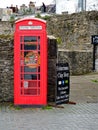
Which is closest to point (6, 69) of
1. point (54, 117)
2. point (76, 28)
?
point (54, 117)

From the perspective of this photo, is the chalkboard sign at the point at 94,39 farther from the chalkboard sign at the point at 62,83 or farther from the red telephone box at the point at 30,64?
the red telephone box at the point at 30,64

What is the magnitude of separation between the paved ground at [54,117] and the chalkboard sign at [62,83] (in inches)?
9.0

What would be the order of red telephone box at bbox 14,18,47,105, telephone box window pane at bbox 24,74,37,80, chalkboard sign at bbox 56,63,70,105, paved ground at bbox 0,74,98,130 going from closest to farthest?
paved ground at bbox 0,74,98,130 → red telephone box at bbox 14,18,47,105 → telephone box window pane at bbox 24,74,37,80 → chalkboard sign at bbox 56,63,70,105

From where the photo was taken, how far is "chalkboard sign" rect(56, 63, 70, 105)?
1073 centimetres

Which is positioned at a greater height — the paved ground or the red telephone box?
the red telephone box

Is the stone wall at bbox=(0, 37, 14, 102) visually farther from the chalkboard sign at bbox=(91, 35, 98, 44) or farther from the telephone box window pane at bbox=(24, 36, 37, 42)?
the chalkboard sign at bbox=(91, 35, 98, 44)

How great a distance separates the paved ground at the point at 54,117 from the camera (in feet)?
27.4

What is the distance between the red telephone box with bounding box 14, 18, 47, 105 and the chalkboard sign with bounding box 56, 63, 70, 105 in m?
0.49

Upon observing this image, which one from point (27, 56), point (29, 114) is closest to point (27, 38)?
point (27, 56)

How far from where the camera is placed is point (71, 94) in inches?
504

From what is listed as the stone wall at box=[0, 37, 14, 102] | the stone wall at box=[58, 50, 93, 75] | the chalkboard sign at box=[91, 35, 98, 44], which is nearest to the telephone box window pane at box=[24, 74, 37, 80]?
the stone wall at box=[0, 37, 14, 102]

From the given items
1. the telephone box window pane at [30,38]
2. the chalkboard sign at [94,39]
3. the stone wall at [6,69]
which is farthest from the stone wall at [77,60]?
the telephone box window pane at [30,38]

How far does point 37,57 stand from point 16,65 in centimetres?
53

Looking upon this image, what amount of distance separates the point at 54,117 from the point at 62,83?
1.70 metres
